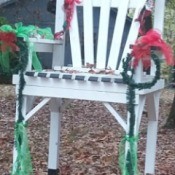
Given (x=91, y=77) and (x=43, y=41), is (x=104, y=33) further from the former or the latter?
(x=91, y=77)

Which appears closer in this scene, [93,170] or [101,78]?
[101,78]

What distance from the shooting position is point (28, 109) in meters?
4.55

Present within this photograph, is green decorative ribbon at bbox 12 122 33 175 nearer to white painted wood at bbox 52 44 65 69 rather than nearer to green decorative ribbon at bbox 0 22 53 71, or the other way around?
green decorative ribbon at bbox 0 22 53 71

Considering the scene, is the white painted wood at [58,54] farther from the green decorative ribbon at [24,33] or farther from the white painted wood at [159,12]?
the white painted wood at [159,12]

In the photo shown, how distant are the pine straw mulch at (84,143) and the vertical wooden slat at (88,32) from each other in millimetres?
1436

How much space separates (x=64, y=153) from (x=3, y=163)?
2.72 feet

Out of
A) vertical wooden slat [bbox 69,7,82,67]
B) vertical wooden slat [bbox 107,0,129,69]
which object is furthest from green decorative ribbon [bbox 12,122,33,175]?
vertical wooden slat [bbox 107,0,129,69]

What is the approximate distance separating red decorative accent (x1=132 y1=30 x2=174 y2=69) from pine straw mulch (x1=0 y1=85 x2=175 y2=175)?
2117 millimetres

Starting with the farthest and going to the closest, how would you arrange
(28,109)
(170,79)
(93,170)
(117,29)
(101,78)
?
(170,79)
(93,170)
(117,29)
(28,109)
(101,78)

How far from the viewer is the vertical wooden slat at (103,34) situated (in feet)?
16.0

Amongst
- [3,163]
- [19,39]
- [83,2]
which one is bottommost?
[3,163]

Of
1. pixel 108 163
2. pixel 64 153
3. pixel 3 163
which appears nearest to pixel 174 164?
pixel 108 163

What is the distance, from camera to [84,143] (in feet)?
24.5

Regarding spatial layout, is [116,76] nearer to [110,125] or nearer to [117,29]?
[117,29]
